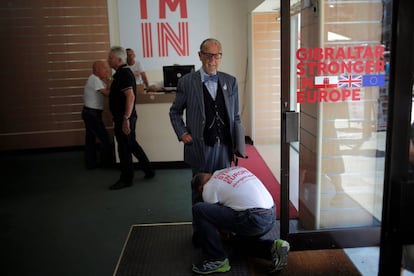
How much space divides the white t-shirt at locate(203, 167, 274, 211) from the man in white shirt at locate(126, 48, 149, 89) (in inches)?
126

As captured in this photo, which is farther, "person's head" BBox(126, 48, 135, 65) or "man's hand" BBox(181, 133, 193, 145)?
"person's head" BBox(126, 48, 135, 65)

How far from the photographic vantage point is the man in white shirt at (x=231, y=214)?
8.16 feet

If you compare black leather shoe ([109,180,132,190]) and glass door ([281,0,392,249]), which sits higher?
glass door ([281,0,392,249])

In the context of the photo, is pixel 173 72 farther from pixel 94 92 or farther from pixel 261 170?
pixel 261 170

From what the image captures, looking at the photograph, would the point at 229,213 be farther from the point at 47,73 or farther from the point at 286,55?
the point at 47,73

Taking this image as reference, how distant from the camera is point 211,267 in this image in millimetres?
2596

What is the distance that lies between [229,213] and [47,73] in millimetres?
4873

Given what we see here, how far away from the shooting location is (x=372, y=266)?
270cm

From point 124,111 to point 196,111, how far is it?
69.8 inches

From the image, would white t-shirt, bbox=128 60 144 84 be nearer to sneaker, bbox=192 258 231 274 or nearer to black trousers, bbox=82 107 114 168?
black trousers, bbox=82 107 114 168

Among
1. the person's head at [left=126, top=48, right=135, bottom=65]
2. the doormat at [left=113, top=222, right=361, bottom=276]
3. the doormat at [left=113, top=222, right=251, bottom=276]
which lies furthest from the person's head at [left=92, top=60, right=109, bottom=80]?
the doormat at [left=113, top=222, right=361, bottom=276]

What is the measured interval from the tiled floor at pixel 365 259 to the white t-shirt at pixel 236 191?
77 centimetres

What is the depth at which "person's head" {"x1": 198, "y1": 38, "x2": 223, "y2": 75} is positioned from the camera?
273 centimetres

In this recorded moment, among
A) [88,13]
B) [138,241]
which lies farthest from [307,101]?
[88,13]
